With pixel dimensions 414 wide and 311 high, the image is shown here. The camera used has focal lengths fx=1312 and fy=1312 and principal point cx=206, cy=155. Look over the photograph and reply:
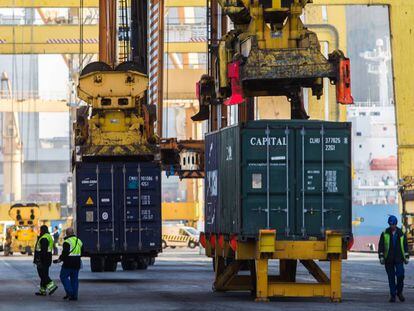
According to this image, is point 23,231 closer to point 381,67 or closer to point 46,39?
point 46,39

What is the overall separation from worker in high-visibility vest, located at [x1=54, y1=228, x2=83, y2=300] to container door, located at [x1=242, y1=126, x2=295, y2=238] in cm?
327

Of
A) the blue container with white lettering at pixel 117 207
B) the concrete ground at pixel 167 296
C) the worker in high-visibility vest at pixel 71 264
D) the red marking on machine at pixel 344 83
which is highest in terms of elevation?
the red marking on machine at pixel 344 83

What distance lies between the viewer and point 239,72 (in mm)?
25609

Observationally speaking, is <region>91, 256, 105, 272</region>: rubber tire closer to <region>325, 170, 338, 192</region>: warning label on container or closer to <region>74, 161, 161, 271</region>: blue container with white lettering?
<region>74, 161, 161, 271</region>: blue container with white lettering

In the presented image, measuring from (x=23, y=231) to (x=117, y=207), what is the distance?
129 ft

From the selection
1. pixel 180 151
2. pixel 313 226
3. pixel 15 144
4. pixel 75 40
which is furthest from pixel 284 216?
pixel 15 144

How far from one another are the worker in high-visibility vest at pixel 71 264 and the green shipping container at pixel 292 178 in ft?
9.78

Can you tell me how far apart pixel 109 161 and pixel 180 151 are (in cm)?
1461

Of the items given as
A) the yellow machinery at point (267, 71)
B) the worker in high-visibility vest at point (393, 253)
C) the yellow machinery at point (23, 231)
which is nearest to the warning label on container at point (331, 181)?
the yellow machinery at point (267, 71)

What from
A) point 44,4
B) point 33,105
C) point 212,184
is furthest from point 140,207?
point 33,105

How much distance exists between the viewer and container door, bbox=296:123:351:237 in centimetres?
2242

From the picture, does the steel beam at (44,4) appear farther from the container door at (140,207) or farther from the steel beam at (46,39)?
the container door at (140,207)

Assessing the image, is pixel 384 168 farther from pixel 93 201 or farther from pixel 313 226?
pixel 313 226

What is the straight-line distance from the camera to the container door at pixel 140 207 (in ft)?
106
